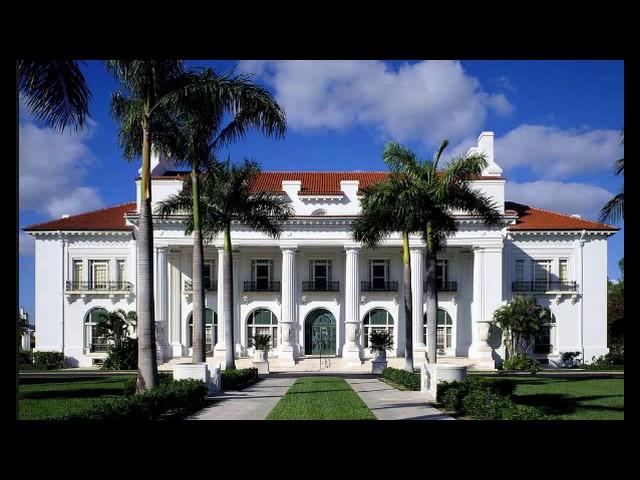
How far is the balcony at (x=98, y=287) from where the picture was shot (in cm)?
4262

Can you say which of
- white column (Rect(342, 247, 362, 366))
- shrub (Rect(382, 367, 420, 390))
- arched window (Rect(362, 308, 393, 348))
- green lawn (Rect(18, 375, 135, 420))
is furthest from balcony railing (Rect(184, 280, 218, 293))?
shrub (Rect(382, 367, 420, 390))

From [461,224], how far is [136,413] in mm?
31529

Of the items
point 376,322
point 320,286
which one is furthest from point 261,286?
point 376,322

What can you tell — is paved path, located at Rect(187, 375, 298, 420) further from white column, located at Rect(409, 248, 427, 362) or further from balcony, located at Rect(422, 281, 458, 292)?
balcony, located at Rect(422, 281, 458, 292)

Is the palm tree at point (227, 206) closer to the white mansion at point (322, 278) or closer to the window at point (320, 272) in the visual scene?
the white mansion at point (322, 278)

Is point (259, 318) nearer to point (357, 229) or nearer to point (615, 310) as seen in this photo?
point (357, 229)

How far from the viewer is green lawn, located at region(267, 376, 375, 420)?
15094 millimetres

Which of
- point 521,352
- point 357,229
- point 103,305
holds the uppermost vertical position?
point 357,229

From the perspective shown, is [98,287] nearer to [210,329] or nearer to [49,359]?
[49,359]

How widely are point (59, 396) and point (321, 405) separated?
26.0 ft

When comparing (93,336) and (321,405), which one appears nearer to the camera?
(321,405)

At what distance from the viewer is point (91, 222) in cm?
4353
